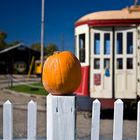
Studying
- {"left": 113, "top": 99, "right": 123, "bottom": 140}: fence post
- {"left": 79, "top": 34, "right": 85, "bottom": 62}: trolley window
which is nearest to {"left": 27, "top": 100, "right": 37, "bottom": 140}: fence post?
{"left": 113, "top": 99, "right": 123, "bottom": 140}: fence post

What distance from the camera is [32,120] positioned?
336 cm

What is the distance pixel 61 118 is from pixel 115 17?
26.3 feet

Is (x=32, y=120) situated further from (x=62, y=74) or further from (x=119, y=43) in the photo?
(x=119, y=43)

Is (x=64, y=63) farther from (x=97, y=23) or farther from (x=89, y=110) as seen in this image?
(x=89, y=110)

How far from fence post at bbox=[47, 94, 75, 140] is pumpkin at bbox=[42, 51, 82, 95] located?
10cm

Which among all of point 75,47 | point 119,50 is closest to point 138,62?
point 119,50

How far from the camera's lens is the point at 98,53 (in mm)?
11336

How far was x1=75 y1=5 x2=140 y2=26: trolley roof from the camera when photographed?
10.9 metres

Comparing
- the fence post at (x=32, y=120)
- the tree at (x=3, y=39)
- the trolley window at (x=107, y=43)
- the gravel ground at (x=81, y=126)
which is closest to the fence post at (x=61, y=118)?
the fence post at (x=32, y=120)

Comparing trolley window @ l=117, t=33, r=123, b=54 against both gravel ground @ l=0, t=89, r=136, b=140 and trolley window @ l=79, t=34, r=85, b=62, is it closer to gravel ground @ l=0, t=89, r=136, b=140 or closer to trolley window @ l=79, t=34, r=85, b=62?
trolley window @ l=79, t=34, r=85, b=62

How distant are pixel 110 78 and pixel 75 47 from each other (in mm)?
1774

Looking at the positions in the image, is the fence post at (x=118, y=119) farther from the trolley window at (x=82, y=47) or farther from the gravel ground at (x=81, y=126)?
the trolley window at (x=82, y=47)

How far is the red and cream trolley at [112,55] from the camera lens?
35.8ft

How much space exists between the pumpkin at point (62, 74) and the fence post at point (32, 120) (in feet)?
0.65
